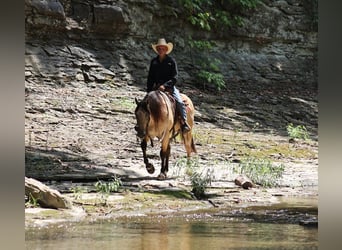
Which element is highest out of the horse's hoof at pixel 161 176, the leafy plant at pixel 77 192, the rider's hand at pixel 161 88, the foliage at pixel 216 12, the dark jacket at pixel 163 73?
the foliage at pixel 216 12

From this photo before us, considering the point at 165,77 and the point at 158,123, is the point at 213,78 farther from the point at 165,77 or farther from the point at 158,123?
the point at 158,123

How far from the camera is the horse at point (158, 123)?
5.14m

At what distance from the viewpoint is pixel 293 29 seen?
6039 mm

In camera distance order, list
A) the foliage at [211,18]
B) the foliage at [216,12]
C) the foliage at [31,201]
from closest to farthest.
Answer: the foliage at [31,201]
the foliage at [211,18]
the foliage at [216,12]

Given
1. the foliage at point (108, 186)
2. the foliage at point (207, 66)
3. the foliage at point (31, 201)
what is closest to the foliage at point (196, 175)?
the foliage at point (108, 186)

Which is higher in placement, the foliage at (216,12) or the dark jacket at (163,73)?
the foliage at (216,12)

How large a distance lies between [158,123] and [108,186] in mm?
640

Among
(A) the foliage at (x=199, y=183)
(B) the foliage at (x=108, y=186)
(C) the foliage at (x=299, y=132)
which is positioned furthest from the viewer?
(C) the foliage at (x=299, y=132)

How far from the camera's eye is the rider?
5250 millimetres

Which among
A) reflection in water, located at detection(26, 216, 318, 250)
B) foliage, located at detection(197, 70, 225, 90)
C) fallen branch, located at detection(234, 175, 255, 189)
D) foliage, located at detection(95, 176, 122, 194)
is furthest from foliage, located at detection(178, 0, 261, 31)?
reflection in water, located at detection(26, 216, 318, 250)

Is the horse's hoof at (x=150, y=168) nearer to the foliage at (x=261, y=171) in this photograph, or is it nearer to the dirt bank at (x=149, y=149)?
the dirt bank at (x=149, y=149)

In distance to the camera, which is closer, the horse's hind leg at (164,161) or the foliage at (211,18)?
the horse's hind leg at (164,161)
